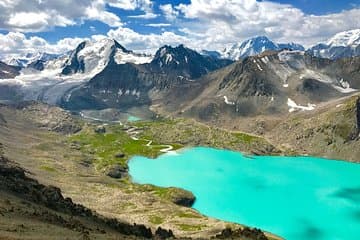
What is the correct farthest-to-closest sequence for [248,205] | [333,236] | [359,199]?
[359,199], [248,205], [333,236]

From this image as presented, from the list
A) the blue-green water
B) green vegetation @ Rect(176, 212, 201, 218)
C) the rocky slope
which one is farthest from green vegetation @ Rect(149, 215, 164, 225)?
the blue-green water

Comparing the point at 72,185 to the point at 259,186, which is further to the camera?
the point at 259,186

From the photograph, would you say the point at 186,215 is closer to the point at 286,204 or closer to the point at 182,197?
the point at 182,197

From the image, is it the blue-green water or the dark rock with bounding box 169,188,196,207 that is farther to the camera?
the dark rock with bounding box 169,188,196,207

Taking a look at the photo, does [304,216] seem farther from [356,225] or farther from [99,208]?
[99,208]

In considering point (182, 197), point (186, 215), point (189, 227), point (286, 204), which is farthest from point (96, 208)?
point (286, 204)

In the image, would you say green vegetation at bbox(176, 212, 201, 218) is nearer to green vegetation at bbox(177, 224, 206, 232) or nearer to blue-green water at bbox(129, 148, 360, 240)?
blue-green water at bbox(129, 148, 360, 240)

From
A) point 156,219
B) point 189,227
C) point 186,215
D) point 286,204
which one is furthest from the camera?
point 286,204

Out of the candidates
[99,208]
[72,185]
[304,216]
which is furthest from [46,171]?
[304,216]

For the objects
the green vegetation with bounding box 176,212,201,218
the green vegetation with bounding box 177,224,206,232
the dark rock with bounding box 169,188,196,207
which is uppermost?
the dark rock with bounding box 169,188,196,207

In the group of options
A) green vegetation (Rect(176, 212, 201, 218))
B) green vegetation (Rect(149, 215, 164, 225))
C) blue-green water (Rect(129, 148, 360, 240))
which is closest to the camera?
green vegetation (Rect(149, 215, 164, 225))

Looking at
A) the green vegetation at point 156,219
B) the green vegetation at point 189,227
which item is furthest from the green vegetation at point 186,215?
the green vegetation at point 189,227
